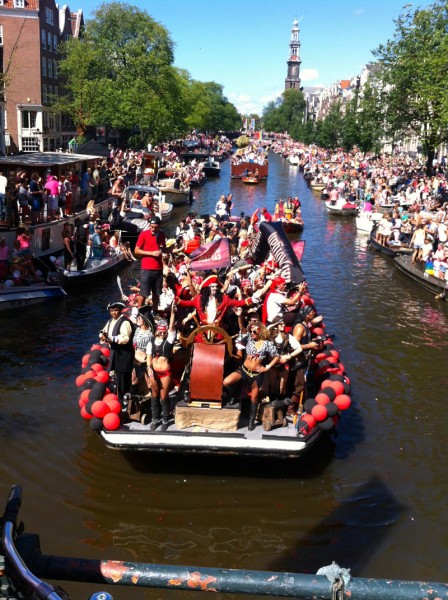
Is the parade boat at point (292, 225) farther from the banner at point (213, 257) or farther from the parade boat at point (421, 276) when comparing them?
the banner at point (213, 257)

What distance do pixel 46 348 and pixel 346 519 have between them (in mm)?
9433

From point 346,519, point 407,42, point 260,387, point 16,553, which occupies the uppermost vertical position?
point 407,42

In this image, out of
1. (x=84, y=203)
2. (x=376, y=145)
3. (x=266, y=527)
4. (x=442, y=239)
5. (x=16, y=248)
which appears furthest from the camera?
(x=376, y=145)

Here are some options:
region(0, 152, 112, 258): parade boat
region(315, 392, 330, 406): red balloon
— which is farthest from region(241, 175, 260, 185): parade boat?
region(315, 392, 330, 406): red balloon

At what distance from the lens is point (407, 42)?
1790 inches

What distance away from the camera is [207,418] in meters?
9.54

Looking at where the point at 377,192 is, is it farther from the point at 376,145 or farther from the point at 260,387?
the point at 260,387

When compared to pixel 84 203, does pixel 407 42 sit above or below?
above

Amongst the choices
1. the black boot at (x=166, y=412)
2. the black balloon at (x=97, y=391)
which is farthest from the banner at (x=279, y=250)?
the black balloon at (x=97, y=391)

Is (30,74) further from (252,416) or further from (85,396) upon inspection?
(252,416)

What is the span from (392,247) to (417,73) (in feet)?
69.9

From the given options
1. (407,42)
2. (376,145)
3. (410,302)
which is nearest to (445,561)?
(410,302)

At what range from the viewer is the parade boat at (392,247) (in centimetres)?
2788

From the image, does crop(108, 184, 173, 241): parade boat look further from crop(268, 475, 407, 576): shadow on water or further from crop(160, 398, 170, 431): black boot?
crop(268, 475, 407, 576): shadow on water
